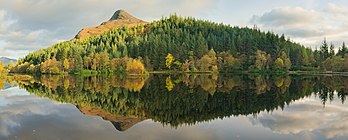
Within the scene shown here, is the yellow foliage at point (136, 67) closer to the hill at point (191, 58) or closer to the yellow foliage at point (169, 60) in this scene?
the hill at point (191, 58)

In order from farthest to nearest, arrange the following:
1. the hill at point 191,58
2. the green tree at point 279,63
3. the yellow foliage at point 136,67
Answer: the hill at point 191,58
the green tree at point 279,63
the yellow foliage at point 136,67

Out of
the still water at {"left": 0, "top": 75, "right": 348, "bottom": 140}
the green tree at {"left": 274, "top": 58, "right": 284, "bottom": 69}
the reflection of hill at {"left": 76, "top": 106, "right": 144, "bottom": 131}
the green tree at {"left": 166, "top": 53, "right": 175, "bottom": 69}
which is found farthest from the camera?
the green tree at {"left": 166, "top": 53, "right": 175, "bottom": 69}

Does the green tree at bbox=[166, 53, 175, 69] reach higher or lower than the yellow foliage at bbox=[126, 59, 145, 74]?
higher

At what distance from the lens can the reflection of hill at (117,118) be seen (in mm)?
24005

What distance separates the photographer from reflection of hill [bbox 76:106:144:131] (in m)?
24.0

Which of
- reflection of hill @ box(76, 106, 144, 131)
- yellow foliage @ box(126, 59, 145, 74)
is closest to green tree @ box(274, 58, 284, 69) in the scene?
yellow foliage @ box(126, 59, 145, 74)

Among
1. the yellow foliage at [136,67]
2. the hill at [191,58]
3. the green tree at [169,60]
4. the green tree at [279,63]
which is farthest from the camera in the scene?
the green tree at [169,60]

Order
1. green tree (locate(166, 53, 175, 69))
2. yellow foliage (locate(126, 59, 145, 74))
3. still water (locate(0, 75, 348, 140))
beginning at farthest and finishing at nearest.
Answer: green tree (locate(166, 53, 175, 69)) < yellow foliage (locate(126, 59, 145, 74)) < still water (locate(0, 75, 348, 140))

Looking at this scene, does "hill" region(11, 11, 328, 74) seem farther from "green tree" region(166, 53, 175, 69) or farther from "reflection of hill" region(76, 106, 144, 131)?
"reflection of hill" region(76, 106, 144, 131)

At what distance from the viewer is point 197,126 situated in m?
23.7

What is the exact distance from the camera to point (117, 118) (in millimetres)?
27078

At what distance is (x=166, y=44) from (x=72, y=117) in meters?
150

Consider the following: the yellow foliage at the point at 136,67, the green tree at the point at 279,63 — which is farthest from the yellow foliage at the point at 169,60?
the green tree at the point at 279,63

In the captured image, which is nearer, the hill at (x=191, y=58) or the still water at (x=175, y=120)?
the still water at (x=175, y=120)
